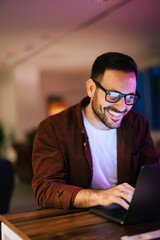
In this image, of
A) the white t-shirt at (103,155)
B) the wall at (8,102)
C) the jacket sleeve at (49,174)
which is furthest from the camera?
the wall at (8,102)

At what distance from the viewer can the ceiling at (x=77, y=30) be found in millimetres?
4812

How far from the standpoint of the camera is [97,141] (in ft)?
5.53

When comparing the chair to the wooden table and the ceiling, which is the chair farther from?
the ceiling

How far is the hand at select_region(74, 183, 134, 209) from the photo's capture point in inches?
45.5

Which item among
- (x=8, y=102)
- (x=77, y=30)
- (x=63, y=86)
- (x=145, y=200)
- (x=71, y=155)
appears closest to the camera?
(x=145, y=200)

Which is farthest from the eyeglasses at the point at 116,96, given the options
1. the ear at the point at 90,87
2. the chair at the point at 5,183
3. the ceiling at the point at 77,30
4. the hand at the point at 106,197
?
the ceiling at the point at 77,30

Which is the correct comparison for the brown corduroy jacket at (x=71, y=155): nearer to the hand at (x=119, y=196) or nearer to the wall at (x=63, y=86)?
the hand at (x=119, y=196)

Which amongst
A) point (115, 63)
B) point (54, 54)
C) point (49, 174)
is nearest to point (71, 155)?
point (49, 174)

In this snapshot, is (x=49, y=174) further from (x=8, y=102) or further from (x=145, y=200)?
(x=8, y=102)

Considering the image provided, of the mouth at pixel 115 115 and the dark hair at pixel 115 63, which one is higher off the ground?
the dark hair at pixel 115 63

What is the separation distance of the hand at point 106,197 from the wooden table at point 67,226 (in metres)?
0.04

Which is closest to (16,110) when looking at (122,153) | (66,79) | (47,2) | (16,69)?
(16,69)

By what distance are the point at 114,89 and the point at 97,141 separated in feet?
1.07

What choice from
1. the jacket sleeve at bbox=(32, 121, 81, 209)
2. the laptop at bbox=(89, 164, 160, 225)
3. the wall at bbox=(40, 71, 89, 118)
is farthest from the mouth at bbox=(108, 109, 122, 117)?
the wall at bbox=(40, 71, 89, 118)
